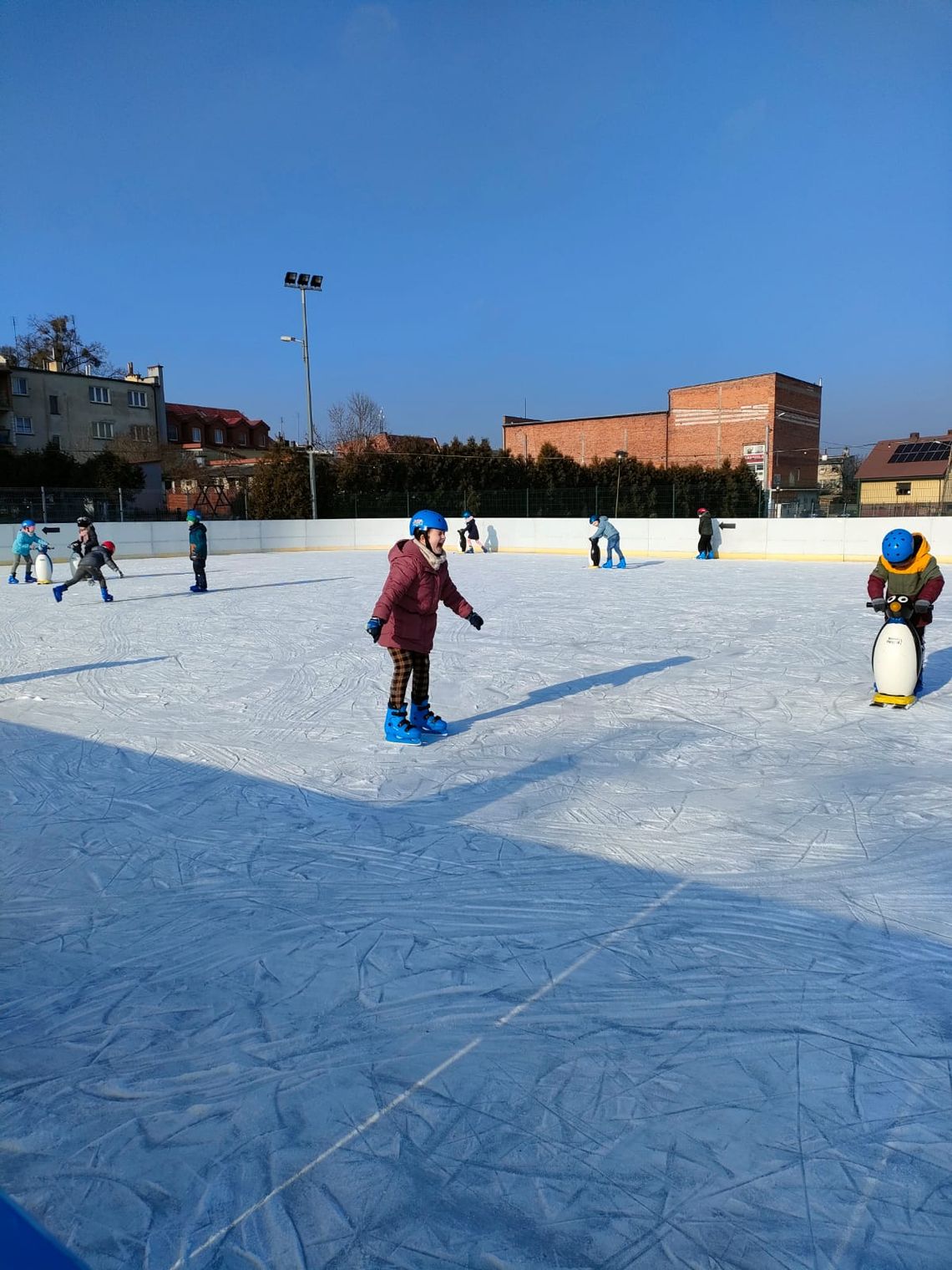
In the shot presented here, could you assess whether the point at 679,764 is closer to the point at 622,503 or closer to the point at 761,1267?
the point at 761,1267

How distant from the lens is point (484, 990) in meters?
2.46

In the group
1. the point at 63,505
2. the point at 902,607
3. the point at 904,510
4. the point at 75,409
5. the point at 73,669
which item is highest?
the point at 75,409

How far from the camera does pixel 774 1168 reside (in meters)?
1.79

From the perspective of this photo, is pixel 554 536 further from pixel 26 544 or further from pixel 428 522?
pixel 428 522

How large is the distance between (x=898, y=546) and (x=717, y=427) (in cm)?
3873

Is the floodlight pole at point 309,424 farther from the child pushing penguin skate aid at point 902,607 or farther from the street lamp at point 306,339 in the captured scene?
the child pushing penguin skate aid at point 902,607

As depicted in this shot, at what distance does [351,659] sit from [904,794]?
16.4 ft

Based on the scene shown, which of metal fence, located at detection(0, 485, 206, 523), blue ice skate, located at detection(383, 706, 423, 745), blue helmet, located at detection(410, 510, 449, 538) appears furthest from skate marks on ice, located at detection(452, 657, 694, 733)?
metal fence, located at detection(0, 485, 206, 523)

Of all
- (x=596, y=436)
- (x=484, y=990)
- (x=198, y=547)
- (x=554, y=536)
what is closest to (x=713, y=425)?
(x=596, y=436)

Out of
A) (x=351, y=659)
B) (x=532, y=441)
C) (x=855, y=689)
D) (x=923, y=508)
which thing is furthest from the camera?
(x=532, y=441)

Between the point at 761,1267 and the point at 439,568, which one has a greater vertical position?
the point at 439,568

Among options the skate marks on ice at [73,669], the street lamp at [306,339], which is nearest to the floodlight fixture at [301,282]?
the street lamp at [306,339]

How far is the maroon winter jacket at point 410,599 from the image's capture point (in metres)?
4.77

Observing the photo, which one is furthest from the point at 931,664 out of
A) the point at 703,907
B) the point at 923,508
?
the point at 923,508
